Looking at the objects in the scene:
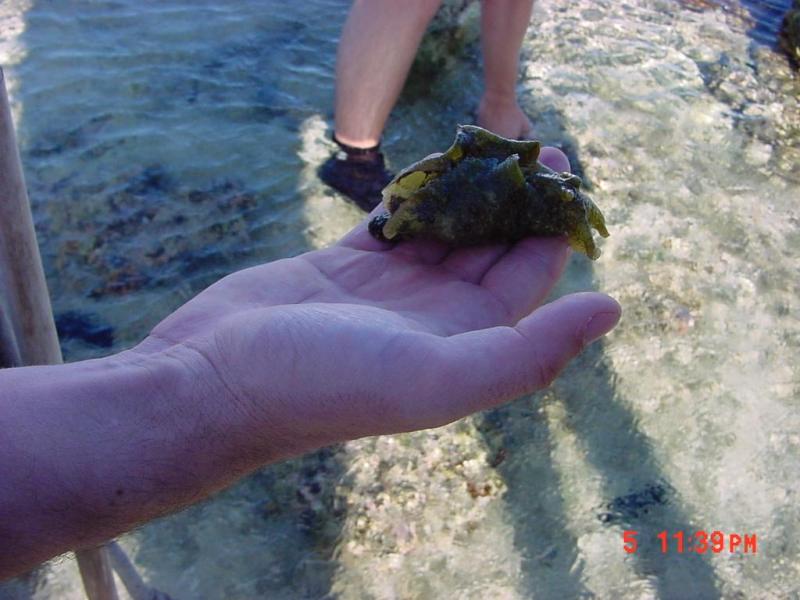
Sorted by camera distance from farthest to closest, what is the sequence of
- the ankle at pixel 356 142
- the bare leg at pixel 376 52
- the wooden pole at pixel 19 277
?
1. the ankle at pixel 356 142
2. the bare leg at pixel 376 52
3. the wooden pole at pixel 19 277

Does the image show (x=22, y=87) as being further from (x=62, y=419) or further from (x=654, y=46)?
(x=654, y=46)

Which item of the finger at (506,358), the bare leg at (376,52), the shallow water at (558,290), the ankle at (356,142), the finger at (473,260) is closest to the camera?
the finger at (506,358)

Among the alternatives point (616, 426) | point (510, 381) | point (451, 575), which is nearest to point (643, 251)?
point (616, 426)

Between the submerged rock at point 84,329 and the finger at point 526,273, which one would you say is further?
the submerged rock at point 84,329

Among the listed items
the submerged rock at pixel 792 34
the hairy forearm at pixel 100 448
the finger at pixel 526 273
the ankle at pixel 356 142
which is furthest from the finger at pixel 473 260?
the submerged rock at pixel 792 34
